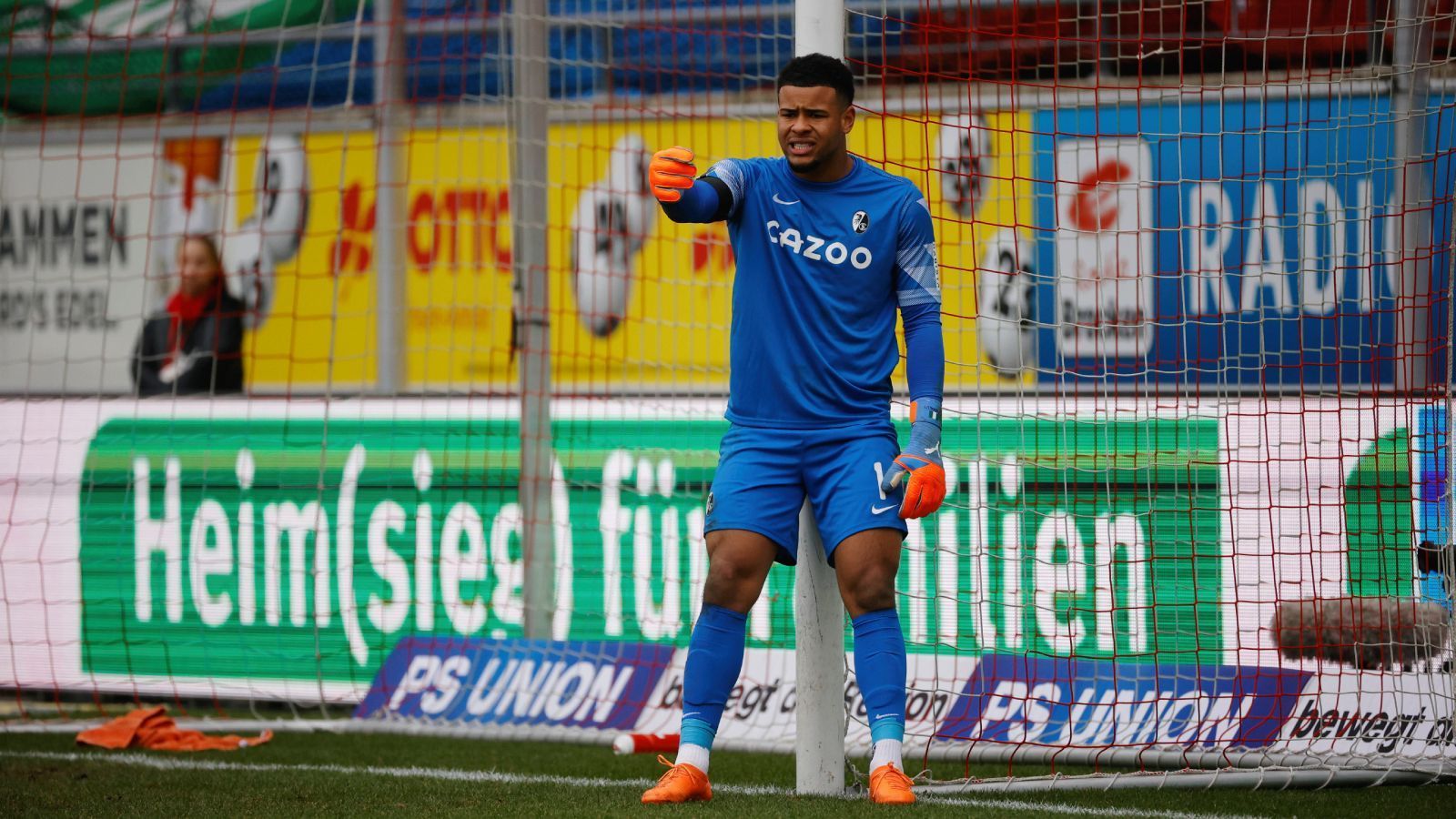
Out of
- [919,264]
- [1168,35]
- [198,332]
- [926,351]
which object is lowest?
[926,351]

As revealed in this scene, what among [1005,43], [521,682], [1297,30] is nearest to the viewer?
[1297,30]

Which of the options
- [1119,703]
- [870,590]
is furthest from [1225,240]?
[870,590]

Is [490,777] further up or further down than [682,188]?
further down

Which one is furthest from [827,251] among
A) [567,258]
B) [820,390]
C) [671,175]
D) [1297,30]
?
[567,258]

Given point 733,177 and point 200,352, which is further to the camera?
point 200,352

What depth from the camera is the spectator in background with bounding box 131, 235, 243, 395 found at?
8.45 metres

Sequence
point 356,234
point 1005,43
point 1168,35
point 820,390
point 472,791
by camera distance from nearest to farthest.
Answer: point 820,390 < point 472,791 < point 1168,35 < point 1005,43 < point 356,234

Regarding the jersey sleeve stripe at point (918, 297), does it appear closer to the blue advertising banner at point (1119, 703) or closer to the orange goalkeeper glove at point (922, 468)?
the orange goalkeeper glove at point (922, 468)

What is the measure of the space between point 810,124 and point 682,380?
3.44 m

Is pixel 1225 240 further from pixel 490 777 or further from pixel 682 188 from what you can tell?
pixel 490 777

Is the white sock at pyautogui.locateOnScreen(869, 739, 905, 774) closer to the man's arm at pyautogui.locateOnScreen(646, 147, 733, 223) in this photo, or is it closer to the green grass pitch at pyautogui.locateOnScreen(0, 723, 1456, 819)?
the green grass pitch at pyautogui.locateOnScreen(0, 723, 1456, 819)

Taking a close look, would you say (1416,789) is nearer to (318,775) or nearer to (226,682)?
(318,775)

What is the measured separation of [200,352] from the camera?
8.53 metres

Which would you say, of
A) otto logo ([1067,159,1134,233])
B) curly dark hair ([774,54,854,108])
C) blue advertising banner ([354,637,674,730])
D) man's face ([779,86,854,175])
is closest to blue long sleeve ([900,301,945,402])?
man's face ([779,86,854,175])
